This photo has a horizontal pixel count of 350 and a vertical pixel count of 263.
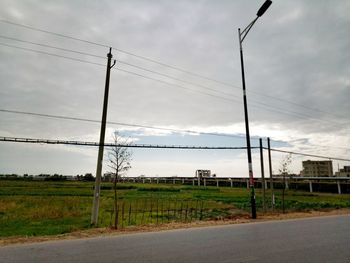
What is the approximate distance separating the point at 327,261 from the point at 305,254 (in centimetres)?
76

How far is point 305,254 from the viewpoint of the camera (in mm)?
7801

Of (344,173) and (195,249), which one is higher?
(344,173)

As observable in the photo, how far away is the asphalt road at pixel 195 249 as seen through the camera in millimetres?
7442

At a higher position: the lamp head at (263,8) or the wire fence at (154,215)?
the lamp head at (263,8)

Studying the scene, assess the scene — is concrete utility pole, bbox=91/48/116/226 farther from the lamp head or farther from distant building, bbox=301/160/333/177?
distant building, bbox=301/160/333/177

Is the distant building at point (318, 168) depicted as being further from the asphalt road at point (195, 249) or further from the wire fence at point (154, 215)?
the asphalt road at point (195, 249)

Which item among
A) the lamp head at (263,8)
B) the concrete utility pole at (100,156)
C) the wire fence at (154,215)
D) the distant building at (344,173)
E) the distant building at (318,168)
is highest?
the distant building at (318,168)

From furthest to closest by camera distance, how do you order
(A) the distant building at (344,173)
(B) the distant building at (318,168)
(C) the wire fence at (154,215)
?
(B) the distant building at (318,168)
(A) the distant building at (344,173)
(C) the wire fence at (154,215)

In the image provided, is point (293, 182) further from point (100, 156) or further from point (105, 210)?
point (100, 156)

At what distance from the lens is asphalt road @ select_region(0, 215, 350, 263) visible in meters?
7.44

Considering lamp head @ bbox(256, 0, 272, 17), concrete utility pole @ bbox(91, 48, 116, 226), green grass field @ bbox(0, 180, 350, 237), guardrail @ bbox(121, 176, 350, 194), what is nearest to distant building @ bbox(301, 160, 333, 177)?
guardrail @ bbox(121, 176, 350, 194)

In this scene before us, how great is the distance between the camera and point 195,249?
28.0 feet

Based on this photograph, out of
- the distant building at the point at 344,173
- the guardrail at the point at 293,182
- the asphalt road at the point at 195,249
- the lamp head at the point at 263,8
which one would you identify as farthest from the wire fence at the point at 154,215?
the distant building at the point at 344,173

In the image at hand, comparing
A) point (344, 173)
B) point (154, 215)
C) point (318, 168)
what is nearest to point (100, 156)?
point (154, 215)
